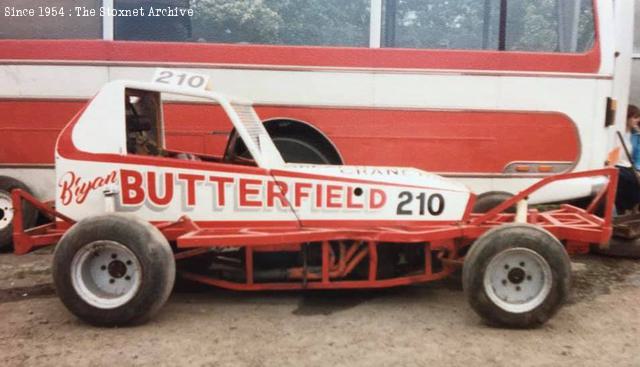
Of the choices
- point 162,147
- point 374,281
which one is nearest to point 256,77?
point 162,147

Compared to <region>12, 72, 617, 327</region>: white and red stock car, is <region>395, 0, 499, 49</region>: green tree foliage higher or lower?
higher

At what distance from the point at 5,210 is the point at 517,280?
5.20 meters

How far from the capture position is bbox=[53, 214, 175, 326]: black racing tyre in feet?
13.8

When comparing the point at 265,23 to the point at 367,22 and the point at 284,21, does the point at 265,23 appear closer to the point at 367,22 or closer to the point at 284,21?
the point at 284,21

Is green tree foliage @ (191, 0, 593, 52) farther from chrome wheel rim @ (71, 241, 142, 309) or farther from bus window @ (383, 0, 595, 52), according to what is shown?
chrome wheel rim @ (71, 241, 142, 309)

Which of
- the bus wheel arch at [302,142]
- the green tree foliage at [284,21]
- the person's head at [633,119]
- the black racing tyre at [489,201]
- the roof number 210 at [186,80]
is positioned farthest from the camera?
the person's head at [633,119]

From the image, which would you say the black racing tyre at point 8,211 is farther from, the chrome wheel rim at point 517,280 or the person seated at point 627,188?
the person seated at point 627,188

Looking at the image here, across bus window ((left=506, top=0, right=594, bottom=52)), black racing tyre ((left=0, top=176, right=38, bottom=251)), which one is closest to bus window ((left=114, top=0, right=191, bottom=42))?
black racing tyre ((left=0, top=176, right=38, bottom=251))

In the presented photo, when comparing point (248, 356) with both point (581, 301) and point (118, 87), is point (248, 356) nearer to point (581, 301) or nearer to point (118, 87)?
point (118, 87)

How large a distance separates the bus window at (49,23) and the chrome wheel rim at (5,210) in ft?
5.45

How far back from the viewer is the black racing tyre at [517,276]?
4.23 metres

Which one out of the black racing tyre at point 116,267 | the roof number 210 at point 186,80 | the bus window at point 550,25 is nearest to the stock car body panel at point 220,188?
the roof number 210 at point 186,80

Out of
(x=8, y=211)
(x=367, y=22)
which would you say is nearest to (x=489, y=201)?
(x=367, y=22)

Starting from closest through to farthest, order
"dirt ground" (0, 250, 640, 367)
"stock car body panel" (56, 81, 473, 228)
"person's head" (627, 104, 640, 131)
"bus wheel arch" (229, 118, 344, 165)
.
A: "dirt ground" (0, 250, 640, 367) < "stock car body panel" (56, 81, 473, 228) < "bus wheel arch" (229, 118, 344, 165) < "person's head" (627, 104, 640, 131)
